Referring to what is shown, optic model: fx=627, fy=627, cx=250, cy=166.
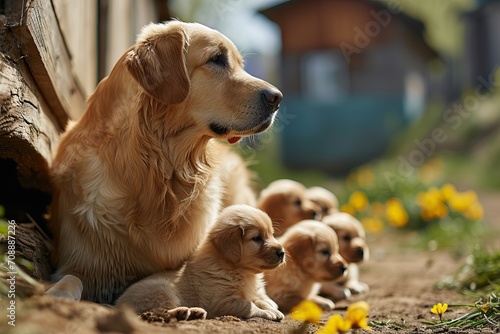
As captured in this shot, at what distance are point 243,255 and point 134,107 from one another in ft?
3.29

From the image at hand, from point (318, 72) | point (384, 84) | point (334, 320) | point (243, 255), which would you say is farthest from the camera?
point (318, 72)

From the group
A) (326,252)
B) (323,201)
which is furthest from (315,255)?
(323,201)

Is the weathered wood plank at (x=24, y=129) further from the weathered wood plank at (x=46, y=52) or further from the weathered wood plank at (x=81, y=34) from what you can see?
the weathered wood plank at (x=81, y=34)

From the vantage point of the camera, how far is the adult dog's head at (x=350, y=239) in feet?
15.3

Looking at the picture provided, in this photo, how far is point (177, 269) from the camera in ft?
11.3

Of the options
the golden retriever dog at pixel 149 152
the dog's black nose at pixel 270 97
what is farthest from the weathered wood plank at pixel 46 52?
the dog's black nose at pixel 270 97

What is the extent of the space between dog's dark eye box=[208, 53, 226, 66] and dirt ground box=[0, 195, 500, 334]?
137 centimetres

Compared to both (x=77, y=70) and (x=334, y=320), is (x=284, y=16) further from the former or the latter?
(x=334, y=320)

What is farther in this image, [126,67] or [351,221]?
[351,221]

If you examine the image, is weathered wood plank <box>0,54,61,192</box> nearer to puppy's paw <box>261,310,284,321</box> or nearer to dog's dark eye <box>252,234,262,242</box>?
dog's dark eye <box>252,234,262,242</box>

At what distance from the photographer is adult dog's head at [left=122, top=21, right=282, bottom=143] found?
3.25 metres

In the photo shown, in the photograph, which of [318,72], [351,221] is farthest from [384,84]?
[351,221]

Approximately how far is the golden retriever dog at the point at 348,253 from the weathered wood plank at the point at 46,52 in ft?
7.02

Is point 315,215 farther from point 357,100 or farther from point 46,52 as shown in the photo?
point 357,100
